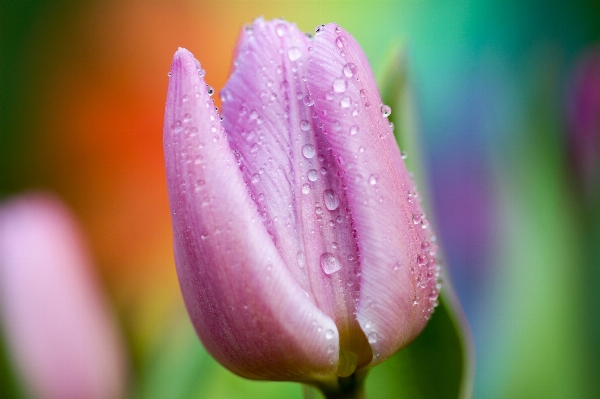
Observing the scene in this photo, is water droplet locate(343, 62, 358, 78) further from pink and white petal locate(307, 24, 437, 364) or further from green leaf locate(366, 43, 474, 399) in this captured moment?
green leaf locate(366, 43, 474, 399)

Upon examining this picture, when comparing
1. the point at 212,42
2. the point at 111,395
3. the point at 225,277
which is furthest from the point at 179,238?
the point at 212,42

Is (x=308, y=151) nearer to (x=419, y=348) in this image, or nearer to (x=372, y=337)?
(x=372, y=337)

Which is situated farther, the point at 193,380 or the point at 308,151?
the point at 193,380

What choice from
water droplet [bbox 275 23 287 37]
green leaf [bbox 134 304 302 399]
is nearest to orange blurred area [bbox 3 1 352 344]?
green leaf [bbox 134 304 302 399]

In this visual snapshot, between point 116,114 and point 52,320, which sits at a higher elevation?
point 116,114

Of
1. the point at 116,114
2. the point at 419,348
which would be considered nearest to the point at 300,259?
the point at 419,348

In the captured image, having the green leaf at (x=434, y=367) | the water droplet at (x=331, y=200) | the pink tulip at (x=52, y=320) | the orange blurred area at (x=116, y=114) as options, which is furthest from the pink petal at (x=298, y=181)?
the orange blurred area at (x=116, y=114)

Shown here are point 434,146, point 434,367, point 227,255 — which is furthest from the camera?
point 434,146

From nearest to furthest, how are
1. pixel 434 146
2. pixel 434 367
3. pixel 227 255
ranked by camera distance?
pixel 227 255 < pixel 434 367 < pixel 434 146

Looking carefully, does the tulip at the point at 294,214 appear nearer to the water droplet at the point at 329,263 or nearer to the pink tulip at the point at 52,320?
the water droplet at the point at 329,263
